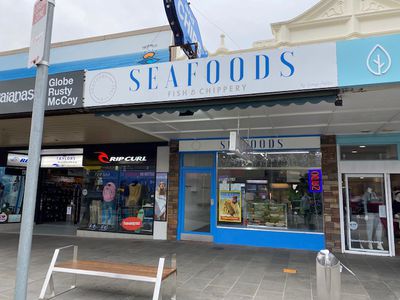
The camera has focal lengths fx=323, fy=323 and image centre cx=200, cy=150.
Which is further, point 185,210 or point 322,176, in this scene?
point 185,210

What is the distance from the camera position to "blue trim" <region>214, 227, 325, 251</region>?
809 cm

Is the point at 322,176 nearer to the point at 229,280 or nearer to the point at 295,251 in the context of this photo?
the point at 295,251

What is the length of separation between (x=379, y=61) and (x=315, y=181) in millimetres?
4512

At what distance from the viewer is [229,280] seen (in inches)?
218

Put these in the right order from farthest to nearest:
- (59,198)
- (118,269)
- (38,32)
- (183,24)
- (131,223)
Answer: (59,198) → (131,223) → (183,24) → (118,269) → (38,32)

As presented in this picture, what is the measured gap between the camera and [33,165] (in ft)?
7.98

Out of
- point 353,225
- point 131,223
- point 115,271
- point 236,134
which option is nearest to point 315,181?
point 353,225

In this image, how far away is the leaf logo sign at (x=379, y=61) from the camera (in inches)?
169

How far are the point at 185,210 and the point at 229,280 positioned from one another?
418 cm

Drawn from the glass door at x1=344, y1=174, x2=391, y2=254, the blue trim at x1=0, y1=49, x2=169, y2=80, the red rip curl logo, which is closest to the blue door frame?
the red rip curl logo

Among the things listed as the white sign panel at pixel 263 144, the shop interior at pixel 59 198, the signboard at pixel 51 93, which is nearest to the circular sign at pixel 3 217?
the shop interior at pixel 59 198

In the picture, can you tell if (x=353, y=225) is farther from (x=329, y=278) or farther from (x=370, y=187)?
(x=329, y=278)

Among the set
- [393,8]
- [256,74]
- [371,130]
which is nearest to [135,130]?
[256,74]

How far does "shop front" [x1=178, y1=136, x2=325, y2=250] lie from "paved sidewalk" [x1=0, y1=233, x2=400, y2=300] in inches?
20.8
